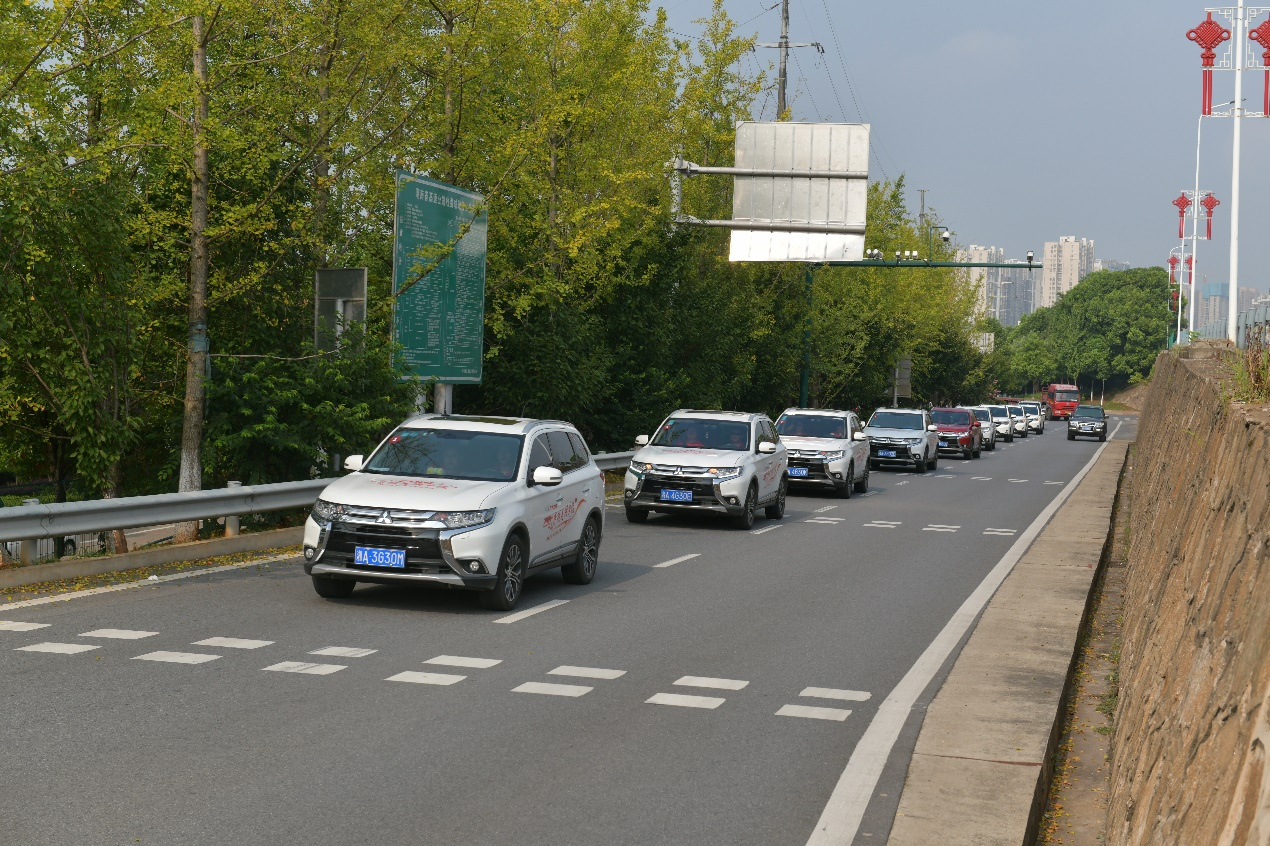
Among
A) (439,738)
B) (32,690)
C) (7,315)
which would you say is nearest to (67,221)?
(7,315)

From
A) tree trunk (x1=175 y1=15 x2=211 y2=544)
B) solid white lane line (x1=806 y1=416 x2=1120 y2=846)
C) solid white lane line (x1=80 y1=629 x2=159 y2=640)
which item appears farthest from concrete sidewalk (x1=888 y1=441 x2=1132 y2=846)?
tree trunk (x1=175 y1=15 x2=211 y2=544)

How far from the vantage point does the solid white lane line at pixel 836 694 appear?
9094 millimetres

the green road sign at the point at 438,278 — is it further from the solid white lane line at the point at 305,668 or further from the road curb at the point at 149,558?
the solid white lane line at the point at 305,668

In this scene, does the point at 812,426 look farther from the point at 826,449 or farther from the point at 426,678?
the point at 426,678

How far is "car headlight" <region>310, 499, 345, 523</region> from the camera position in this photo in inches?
462

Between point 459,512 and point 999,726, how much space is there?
5271mm

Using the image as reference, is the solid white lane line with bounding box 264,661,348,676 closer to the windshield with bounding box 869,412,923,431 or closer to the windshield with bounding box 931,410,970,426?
the windshield with bounding box 869,412,923,431

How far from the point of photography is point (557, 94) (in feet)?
82.1

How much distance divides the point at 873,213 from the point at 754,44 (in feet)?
64.0

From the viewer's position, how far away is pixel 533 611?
40.4 feet

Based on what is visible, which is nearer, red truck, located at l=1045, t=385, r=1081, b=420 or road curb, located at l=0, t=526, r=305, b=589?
road curb, located at l=0, t=526, r=305, b=589

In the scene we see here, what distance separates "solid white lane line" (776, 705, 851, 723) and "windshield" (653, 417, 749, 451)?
12869mm

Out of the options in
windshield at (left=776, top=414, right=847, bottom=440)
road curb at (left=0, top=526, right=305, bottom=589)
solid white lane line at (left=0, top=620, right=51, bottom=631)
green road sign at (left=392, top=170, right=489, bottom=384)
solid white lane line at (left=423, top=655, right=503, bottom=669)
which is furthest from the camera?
windshield at (left=776, top=414, right=847, bottom=440)

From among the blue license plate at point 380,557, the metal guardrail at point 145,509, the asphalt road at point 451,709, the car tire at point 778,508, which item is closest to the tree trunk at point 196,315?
the metal guardrail at point 145,509
